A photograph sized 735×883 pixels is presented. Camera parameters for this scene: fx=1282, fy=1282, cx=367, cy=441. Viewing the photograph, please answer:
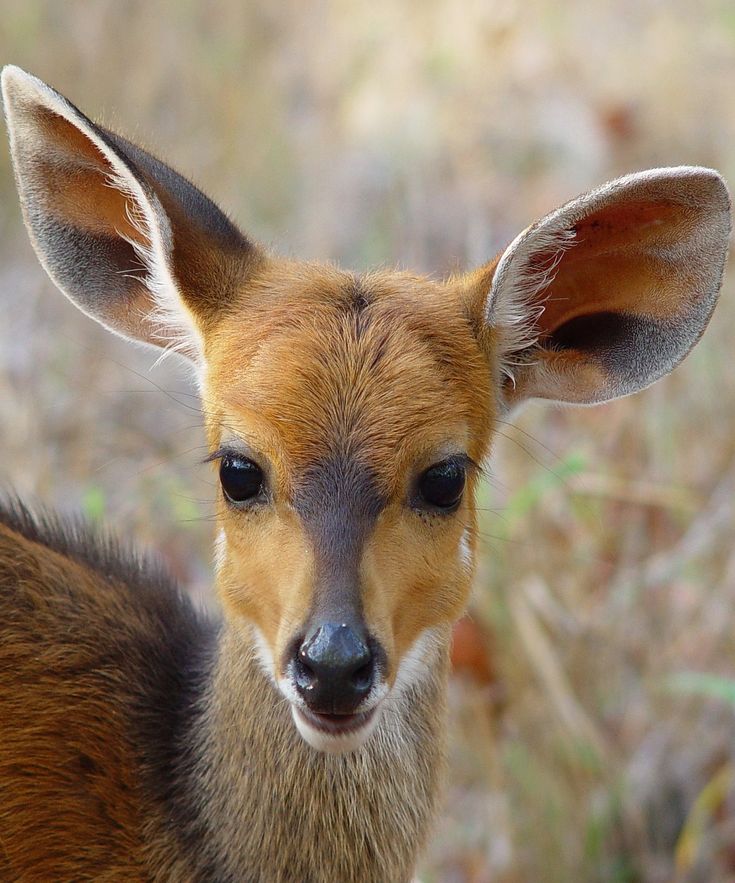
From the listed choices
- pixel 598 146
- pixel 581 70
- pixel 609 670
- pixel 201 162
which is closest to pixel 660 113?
pixel 598 146

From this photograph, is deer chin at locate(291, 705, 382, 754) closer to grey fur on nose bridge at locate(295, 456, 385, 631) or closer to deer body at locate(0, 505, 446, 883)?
grey fur on nose bridge at locate(295, 456, 385, 631)

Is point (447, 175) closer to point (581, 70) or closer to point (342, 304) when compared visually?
point (581, 70)

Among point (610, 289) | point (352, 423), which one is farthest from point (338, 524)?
point (610, 289)

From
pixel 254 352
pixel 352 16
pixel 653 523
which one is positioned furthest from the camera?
pixel 352 16

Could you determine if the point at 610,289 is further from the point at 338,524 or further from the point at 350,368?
the point at 338,524

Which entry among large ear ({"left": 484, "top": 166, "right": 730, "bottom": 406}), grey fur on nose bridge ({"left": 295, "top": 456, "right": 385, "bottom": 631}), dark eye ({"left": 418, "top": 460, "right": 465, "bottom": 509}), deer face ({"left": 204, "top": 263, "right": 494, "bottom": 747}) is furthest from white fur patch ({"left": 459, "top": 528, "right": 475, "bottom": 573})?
large ear ({"left": 484, "top": 166, "right": 730, "bottom": 406})

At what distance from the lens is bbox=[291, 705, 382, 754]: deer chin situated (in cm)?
272

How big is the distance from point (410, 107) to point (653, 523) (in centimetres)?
531

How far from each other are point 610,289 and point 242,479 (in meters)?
1.15

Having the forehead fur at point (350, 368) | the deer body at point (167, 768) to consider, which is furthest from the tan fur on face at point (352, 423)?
the deer body at point (167, 768)

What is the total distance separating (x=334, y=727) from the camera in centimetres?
272

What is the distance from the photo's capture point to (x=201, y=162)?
8.91 metres

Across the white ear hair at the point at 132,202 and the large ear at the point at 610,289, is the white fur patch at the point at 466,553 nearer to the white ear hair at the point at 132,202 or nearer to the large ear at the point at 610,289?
the large ear at the point at 610,289

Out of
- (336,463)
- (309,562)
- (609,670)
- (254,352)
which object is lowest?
(609,670)
